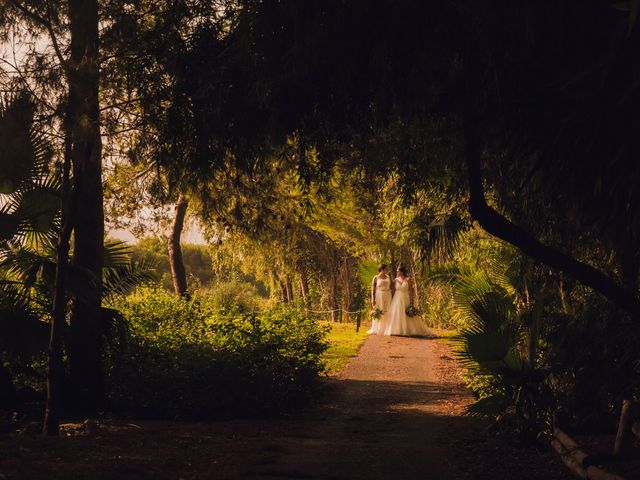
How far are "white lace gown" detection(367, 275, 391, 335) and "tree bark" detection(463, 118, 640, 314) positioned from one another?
15305mm

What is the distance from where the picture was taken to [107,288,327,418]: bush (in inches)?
378

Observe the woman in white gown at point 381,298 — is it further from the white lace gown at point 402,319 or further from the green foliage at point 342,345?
the green foliage at point 342,345

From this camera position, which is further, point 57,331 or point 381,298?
point 381,298

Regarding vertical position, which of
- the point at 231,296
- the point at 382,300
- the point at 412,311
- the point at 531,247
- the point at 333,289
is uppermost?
the point at 333,289

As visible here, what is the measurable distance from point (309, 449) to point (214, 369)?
2.35 meters

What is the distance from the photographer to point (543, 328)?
8.79 meters

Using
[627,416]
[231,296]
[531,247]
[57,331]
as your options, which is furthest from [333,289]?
[531,247]

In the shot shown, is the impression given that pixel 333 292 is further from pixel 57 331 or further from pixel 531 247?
pixel 531 247

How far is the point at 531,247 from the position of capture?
5988mm

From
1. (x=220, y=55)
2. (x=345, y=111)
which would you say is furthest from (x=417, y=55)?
(x=220, y=55)

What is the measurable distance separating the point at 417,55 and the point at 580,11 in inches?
49.6

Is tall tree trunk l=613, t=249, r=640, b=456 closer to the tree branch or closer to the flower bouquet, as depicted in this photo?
the tree branch

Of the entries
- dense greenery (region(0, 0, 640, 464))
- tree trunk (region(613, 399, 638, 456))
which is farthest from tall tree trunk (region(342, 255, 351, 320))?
tree trunk (region(613, 399, 638, 456))

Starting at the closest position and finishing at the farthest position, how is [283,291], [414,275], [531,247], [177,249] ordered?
[531,247] < [177,249] < [414,275] < [283,291]
